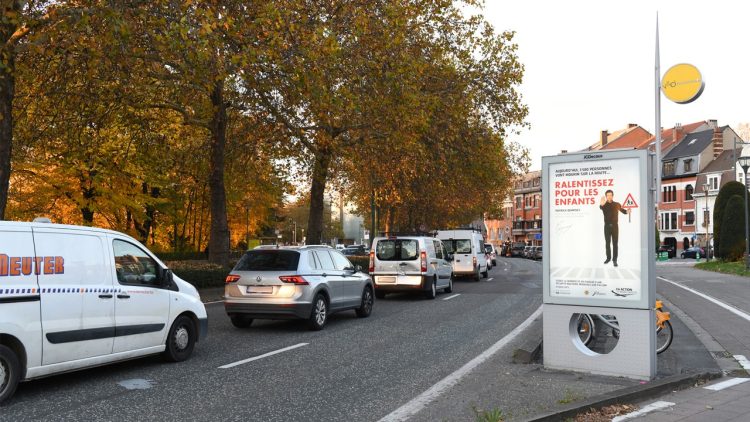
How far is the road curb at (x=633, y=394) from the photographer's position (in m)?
5.79

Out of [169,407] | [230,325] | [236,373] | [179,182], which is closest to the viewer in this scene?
[169,407]

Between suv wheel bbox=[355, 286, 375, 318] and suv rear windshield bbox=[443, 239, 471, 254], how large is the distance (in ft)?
51.9

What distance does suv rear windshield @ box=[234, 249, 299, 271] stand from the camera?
12.0 m

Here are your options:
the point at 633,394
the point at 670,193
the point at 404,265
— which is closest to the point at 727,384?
the point at 633,394

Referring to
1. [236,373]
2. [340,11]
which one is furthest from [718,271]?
[236,373]

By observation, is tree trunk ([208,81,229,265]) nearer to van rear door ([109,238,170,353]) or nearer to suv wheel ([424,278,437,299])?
suv wheel ([424,278,437,299])

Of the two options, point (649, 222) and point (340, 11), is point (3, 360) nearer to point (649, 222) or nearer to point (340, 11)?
point (649, 222)

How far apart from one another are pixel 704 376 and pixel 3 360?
24.7 feet

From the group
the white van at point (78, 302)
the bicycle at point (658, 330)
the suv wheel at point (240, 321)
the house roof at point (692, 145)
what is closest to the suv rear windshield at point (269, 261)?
the suv wheel at point (240, 321)

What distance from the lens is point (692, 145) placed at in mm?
79625

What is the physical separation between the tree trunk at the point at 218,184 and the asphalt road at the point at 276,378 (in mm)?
9847

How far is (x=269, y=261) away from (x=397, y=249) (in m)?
7.56

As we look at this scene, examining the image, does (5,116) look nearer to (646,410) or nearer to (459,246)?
(646,410)

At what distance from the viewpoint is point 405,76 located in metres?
18.7
